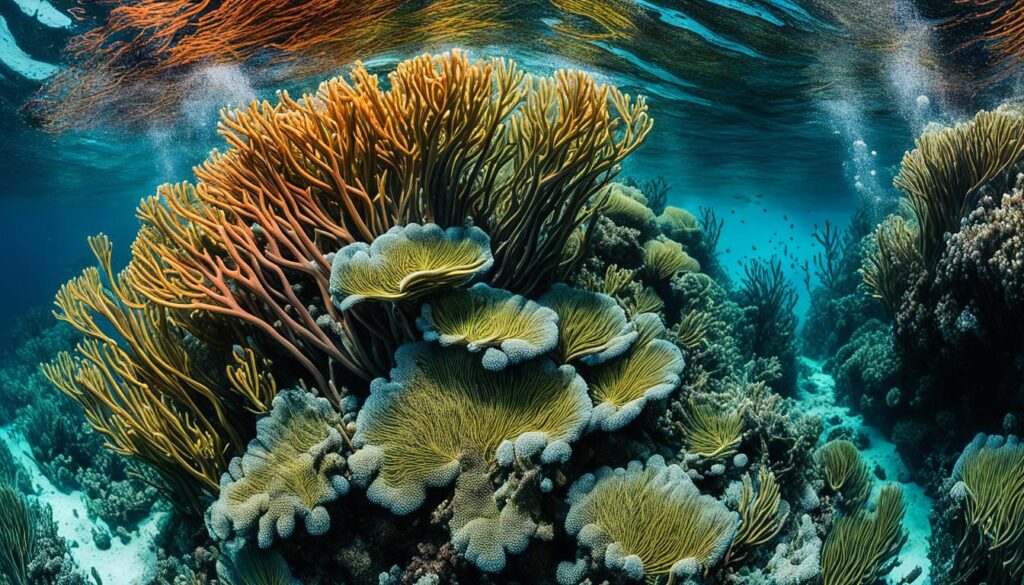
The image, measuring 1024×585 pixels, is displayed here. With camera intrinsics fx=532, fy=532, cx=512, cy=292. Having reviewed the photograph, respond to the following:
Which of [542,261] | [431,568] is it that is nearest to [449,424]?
[431,568]

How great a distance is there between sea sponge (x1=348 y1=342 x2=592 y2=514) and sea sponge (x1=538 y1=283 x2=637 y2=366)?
0.33 m

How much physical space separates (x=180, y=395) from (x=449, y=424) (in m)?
2.18

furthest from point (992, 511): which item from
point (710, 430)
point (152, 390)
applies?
point (152, 390)

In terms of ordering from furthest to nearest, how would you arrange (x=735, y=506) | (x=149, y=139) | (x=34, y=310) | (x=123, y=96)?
1. (x=34, y=310)
2. (x=149, y=139)
3. (x=123, y=96)
4. (x=735, y=506)

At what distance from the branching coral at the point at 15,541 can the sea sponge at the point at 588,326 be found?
716 cm

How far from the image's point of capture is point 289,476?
3330 mm

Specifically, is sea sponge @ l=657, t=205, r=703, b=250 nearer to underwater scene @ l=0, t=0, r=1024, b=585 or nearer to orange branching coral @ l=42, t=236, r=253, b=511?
underwater scene @ l=0, t=0, r=1024, b=585

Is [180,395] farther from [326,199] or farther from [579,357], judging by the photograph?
[579,357]

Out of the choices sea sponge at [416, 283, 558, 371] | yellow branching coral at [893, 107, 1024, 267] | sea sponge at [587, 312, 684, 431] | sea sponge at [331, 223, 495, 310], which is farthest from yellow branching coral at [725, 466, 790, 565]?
yellow branching coral at [893, 107, 1024, 267]

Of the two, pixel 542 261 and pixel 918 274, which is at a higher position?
pixel 542 261

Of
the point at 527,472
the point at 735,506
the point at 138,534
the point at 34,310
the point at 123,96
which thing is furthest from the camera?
the point at 34,310

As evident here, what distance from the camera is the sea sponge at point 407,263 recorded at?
331cm

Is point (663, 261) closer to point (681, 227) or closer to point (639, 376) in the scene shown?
point (639, 376)

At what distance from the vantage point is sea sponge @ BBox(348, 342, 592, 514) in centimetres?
326
